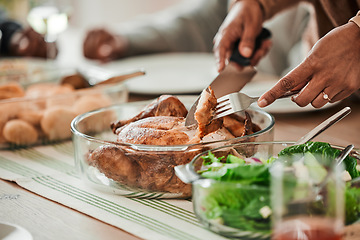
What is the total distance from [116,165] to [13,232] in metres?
0.21

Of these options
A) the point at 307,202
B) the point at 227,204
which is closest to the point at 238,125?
the point at 227,204

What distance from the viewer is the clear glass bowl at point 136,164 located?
88 cm

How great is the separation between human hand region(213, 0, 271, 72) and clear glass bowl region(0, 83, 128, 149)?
0.38m

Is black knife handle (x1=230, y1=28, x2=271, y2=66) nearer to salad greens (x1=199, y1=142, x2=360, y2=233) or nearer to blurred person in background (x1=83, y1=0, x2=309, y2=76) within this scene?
salad greens (x1=199, y1=142, x2=360, y2=233)

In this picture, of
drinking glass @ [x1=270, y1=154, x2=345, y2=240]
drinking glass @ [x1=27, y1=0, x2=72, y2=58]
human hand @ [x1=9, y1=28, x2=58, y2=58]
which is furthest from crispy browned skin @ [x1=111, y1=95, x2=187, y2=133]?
human hand @ [x1=9, y1=28, x2=58, y2=58]

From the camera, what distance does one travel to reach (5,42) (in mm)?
2590

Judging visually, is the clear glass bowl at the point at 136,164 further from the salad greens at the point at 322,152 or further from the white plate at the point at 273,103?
the white plate at the point at 273,103

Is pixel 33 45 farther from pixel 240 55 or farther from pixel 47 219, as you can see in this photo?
pixel 47 219

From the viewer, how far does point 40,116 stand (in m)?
1.34

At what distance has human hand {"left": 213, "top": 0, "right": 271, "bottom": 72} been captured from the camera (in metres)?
1.42

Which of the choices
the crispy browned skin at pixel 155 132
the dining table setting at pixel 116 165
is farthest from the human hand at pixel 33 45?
the crispy browned skin at pixel 155 132

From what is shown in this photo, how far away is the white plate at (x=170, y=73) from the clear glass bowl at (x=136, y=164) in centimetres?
72

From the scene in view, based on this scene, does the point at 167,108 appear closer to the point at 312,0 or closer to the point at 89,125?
the point at 89,125

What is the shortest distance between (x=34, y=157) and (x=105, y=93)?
0.31 m
